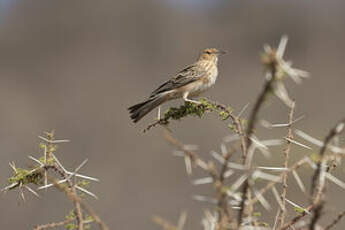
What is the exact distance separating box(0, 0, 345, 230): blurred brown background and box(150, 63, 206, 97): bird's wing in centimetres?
937

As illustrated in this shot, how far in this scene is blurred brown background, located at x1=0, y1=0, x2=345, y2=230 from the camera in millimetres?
19578

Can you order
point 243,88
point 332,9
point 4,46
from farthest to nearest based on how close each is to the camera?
point 332,9
point 4,46
point 243,88

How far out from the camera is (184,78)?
7.45 meters

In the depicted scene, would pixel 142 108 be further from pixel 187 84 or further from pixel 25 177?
pixel 25 177

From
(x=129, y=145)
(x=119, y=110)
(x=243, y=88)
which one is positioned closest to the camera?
(x=129, y=145)

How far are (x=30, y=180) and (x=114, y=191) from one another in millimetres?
16935

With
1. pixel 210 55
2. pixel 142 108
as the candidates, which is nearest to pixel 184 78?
pixel 210 55

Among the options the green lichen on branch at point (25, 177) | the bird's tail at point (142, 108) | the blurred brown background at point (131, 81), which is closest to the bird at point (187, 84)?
the bird's tail at point (142, 108)

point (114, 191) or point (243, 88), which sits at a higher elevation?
point (243, 88)

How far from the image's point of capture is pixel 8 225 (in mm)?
17594

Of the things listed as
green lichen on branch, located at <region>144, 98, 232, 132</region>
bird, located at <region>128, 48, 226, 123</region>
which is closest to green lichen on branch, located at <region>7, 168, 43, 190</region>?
green lichen on branch, located at <region>144, 98, 232, 132</region>

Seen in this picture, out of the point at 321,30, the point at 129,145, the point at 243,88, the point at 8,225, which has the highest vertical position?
the point at 321,30

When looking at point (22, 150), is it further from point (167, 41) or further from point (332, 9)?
point (332, 9)

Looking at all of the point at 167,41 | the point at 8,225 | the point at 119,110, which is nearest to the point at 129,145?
the point at 119,110
